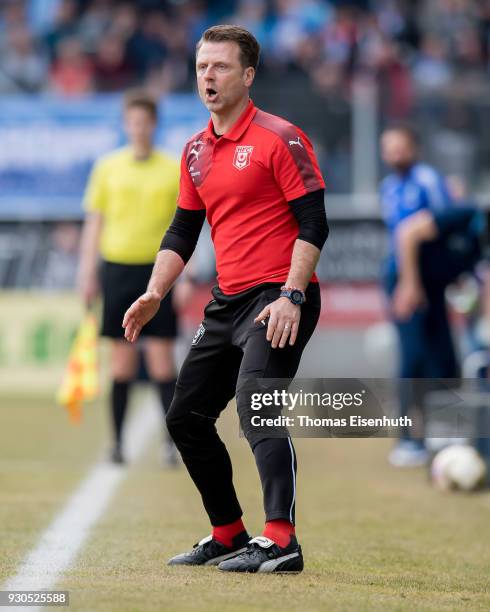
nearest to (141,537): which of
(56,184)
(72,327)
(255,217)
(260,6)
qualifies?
(255,217)

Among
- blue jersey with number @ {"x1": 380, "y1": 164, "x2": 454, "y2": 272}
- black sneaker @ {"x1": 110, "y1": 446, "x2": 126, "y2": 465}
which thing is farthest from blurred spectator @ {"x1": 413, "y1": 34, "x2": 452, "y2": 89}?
black sneaker @ {"x1": 110, "y1": 446, "x2": 126, "y2": 465}

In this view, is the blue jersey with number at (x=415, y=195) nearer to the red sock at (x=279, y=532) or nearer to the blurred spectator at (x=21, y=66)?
the red sock at (x=279, y=532)

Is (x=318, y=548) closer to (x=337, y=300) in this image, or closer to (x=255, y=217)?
(x=255, y=217)

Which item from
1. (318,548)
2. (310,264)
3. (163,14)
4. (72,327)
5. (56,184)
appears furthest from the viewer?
(163,14)

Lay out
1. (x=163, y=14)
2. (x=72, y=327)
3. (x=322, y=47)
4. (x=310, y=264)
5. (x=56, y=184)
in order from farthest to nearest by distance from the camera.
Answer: (x=163, y=14)
(x=322, y=47)
(x=56, y=184)
(x=72, y=327)
(x=310, y=264)

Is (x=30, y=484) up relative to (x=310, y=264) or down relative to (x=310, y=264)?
down

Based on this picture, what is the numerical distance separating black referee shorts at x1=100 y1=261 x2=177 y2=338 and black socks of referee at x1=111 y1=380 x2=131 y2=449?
1.10 feet

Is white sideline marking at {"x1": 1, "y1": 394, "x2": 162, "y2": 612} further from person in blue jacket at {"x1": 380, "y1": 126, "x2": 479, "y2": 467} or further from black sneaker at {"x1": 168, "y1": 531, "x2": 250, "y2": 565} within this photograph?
person in blue jacket at {"x1": 380, "y1": 126, "x2": 479, "y2": 467}

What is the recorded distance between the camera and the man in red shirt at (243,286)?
14.5 feet

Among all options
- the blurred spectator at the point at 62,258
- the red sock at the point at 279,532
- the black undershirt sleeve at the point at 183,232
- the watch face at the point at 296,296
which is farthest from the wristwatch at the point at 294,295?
the blurred spectator at the point at 62,258

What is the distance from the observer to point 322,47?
1766cm

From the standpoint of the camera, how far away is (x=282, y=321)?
4406mm

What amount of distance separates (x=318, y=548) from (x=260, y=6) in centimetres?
1436

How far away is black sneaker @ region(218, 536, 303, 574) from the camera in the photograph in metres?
4.40
